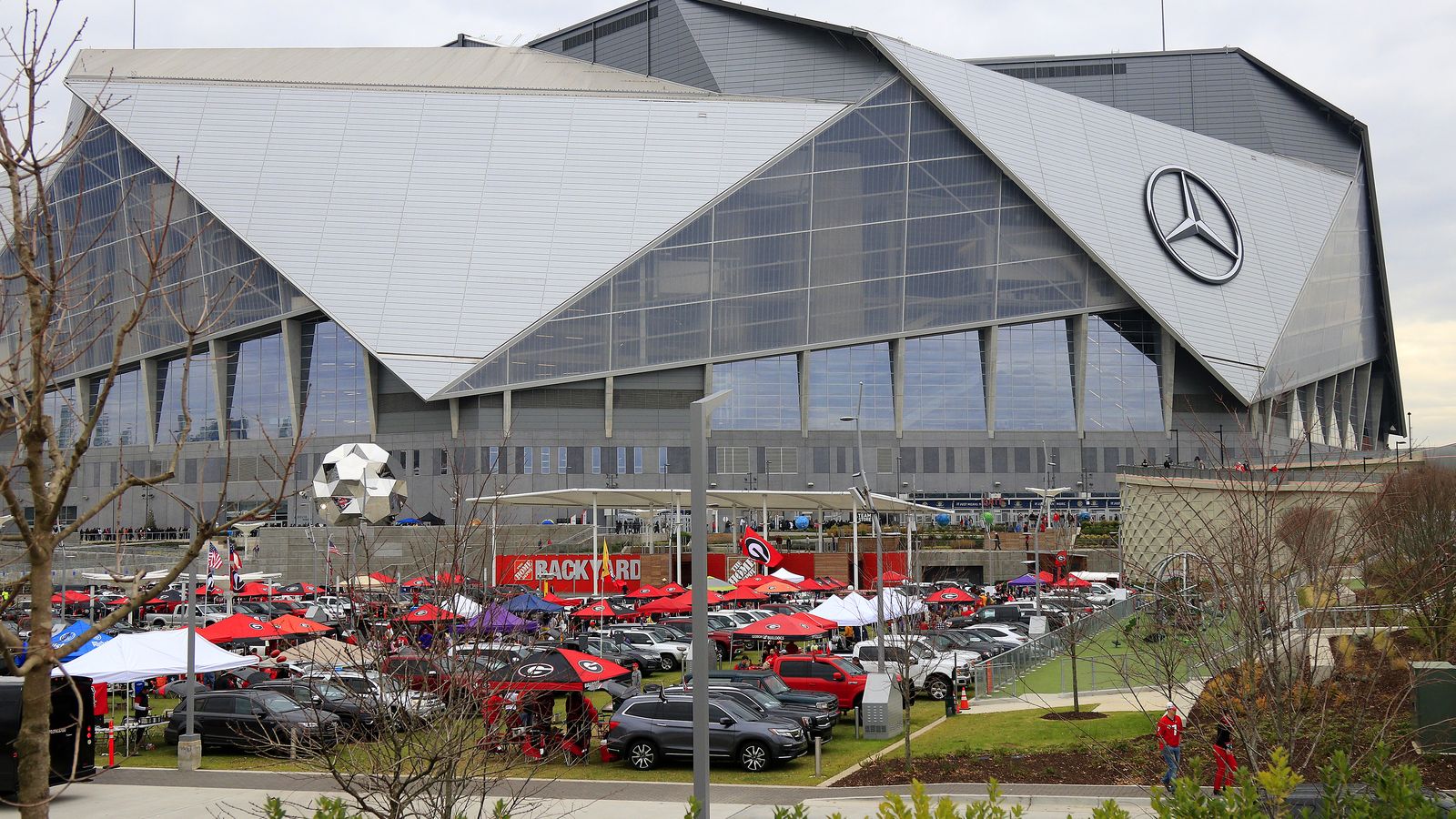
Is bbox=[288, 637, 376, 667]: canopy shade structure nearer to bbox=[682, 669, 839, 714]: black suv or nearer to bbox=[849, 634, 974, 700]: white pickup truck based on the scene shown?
bbox=[682, 669, 839, 714]: black suv

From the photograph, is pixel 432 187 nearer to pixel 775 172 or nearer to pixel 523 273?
pixel 523 273

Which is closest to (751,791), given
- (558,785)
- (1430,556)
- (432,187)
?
(558,785)

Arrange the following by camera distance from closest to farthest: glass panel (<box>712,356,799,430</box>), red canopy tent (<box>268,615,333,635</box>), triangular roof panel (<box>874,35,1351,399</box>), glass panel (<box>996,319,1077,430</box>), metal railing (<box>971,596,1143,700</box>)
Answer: metal railing (<box>971,596,1143,700</box>) < red canopy tent (<box>268,615,333,635</box>) < triangular roof panel (<box>874,35,1351,399</box>) < glass panel (<box>712,356,799,430</box>) < glass panel (<box>996,319,1077,430</box>)

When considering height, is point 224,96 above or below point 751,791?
above

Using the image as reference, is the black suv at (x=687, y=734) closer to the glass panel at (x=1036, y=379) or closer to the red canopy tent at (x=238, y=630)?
the red canopy tent at (x=238, y=630)

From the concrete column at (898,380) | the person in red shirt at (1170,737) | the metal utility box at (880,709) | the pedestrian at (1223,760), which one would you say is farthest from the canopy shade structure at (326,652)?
the concrete column at (898,380)

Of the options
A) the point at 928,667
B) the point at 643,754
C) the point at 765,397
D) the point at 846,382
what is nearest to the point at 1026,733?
the point at 643,754

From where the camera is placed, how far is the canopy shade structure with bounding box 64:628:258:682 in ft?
88.3

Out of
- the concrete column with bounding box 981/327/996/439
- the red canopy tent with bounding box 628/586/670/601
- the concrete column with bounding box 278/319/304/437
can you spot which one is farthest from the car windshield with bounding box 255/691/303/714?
the concrete column with bounding box 981/327/996/439

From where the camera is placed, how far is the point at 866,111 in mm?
87562

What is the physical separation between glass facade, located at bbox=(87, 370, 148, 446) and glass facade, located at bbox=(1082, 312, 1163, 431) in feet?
229

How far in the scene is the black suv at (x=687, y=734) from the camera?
82.8 ft

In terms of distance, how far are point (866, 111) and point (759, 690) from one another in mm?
64769

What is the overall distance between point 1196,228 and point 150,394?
3083 inches
